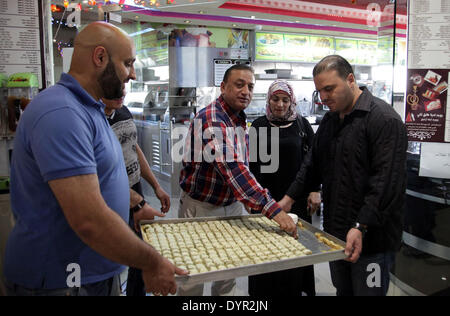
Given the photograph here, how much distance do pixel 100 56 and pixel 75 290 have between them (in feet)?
2.71

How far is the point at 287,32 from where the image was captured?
316 inches

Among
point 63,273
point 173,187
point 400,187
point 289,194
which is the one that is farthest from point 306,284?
point 173,187

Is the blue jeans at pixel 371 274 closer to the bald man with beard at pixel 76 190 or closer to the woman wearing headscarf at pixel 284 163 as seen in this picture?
the woman wearing headscarf at pixel 284 163

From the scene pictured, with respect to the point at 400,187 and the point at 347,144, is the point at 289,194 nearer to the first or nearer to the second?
the point at 347,144

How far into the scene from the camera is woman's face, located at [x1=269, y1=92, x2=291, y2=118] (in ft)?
9.53

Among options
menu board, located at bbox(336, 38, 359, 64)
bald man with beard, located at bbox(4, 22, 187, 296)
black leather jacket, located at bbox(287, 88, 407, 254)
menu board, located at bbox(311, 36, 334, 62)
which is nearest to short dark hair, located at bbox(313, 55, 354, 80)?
black leather jacket, located at bbox(287, 88, 407, 254)

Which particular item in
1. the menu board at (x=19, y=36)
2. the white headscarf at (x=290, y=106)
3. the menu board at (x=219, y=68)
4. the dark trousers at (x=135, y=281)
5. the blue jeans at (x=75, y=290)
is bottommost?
the dark trousers at (x=135, y=281)

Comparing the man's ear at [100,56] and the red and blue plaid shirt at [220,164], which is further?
the red and blue plaid shirt at [220,164]

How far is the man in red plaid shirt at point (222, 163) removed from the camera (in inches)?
80.0

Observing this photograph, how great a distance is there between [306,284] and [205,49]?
5325 millimetres

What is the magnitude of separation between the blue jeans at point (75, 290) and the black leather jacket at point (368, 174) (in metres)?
1.13

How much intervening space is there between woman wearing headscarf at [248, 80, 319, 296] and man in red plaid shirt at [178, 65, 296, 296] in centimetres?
41

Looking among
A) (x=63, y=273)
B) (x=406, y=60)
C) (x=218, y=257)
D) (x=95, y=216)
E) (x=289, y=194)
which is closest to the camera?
(x=95, y=216)

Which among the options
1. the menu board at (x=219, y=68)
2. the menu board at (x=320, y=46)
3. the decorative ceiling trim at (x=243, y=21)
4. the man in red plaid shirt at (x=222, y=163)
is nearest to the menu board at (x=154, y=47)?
the decorative ceiling trim at (x=243, y=21)
